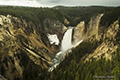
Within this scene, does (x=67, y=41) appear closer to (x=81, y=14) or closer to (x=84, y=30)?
(x=84, y=30)

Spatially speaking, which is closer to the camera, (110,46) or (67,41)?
(110,46)

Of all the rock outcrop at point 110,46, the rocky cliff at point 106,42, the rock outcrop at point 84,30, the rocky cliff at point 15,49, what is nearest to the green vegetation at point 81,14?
the rock outcrop at point 84,30

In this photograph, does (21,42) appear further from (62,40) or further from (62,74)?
(62,40)

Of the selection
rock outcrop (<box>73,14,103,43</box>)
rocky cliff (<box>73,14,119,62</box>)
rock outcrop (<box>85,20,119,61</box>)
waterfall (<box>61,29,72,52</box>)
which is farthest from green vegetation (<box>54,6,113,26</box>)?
rock outcrop (<box>85,20,119,61</box>)

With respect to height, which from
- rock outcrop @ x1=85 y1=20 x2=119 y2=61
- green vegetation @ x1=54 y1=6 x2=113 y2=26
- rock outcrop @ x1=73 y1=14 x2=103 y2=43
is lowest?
rock outcrop @ x1=85 y1=20 x2=119 y2=61

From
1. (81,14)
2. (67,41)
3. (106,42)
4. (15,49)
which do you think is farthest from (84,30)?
(15,49)

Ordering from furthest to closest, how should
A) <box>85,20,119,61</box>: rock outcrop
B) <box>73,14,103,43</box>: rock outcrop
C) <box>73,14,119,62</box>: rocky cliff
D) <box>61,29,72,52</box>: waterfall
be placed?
<box>61,29,72,52</box>: waterfall
<box>73,14,103,43</box>: rock outcrop
<box>73,14,119,62</box>: rocky cliff
<box>85,20,119,61</box>: rock outcrop

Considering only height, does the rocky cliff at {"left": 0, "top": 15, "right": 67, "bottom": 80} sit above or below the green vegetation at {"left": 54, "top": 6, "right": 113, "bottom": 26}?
below

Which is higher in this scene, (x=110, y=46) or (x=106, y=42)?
(x=106, y=42)

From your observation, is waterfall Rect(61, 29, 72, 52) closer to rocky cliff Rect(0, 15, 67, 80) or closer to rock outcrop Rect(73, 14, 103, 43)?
rock outcrop Rect(73, 14, 103, 43)

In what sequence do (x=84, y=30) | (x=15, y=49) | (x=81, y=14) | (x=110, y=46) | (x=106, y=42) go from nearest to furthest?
1. (x=110, y=46)
2. (x=106, y=42)
3. (x=15, y=49)
4. (x=84, y=30)
5. (x=81, y=14)

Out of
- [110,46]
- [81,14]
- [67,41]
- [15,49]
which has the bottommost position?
[110,46]

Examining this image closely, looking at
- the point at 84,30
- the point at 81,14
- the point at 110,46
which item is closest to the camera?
the point at 110,46
